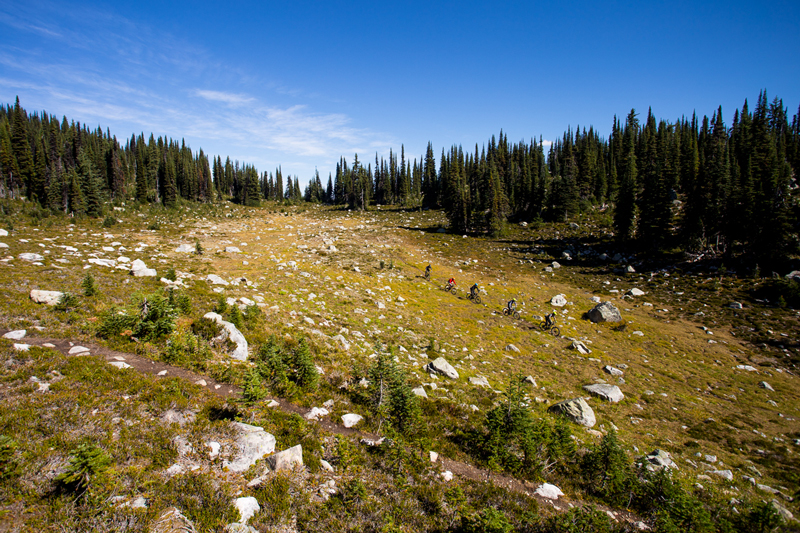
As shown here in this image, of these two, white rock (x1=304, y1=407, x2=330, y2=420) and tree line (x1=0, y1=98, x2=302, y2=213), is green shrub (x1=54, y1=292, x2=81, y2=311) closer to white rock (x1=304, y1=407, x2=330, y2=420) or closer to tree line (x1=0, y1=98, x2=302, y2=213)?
white rock (x1=304, y1=407, x2=330, y2=420)

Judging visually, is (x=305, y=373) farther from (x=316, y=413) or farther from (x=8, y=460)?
(x=8, y=460)

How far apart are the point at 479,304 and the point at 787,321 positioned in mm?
26048

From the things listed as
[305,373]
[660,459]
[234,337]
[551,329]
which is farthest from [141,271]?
[551,329]

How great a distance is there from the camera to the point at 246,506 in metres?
5.61

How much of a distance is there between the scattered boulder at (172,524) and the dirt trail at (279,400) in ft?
10.9

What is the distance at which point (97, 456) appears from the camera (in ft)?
16.4

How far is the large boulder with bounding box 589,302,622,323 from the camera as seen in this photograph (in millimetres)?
27750

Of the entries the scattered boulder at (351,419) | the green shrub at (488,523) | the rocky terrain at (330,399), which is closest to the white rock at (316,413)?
the rocky terrain at (330,399)

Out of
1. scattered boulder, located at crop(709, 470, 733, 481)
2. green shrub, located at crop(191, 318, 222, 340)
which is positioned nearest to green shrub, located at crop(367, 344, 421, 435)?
green shrub, located at crop(191, 318, 222, 340)

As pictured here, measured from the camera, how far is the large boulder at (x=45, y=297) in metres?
11.3

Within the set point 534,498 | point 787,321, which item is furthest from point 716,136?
point 534,498

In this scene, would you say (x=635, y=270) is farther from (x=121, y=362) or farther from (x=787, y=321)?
(x=121, y=362)

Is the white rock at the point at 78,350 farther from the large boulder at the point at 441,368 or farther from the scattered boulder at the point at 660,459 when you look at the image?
the scattered boulder at the point at 660,459

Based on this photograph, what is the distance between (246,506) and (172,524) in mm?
1141
